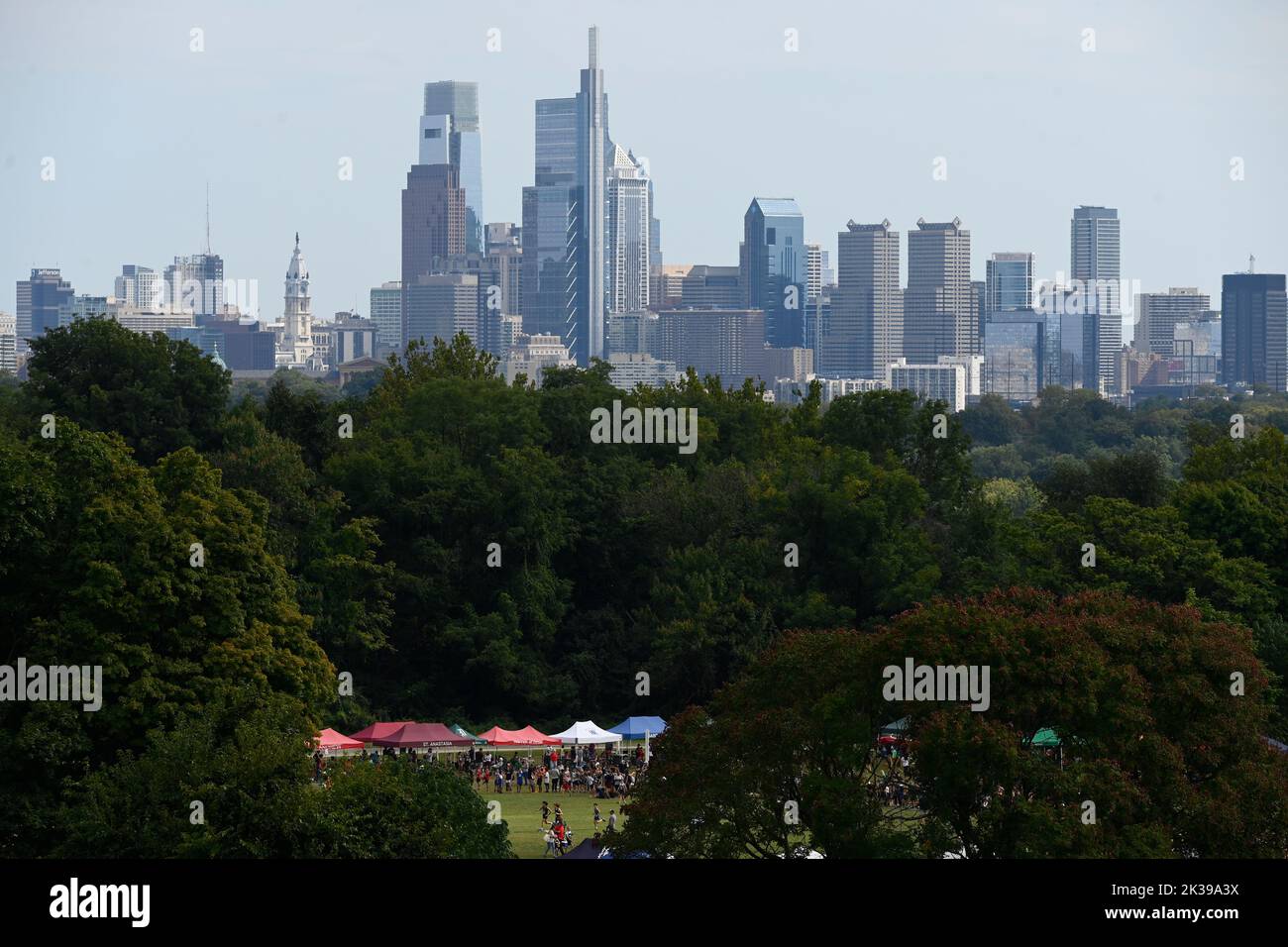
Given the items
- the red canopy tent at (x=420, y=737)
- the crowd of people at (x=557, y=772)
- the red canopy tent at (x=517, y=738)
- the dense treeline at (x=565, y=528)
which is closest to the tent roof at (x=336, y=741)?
the red canopy tent at (x=420, y=737)

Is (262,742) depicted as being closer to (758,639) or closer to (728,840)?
(728,840)

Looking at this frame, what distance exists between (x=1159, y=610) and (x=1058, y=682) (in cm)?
343

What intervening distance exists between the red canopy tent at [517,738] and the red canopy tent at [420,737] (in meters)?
1.22

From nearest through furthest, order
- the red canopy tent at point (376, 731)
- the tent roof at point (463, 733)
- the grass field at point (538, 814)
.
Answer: the grass field at point (538, 814), the red canopy tent at point (376, 731), the tent roof at point (463, 733)

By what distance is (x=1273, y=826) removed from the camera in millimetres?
21531

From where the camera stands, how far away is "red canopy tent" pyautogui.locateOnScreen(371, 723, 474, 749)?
39406mm

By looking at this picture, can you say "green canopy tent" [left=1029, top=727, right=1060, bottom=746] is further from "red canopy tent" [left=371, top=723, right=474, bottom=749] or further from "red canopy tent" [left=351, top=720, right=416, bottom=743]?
"red canopy tent" [left=351, top=720, right=416, bottom=743]

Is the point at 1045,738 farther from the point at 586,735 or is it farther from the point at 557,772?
the point at 586,735

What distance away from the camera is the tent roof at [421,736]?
3941 cm

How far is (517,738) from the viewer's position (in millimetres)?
41781

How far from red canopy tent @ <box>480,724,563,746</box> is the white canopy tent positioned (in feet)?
0.74

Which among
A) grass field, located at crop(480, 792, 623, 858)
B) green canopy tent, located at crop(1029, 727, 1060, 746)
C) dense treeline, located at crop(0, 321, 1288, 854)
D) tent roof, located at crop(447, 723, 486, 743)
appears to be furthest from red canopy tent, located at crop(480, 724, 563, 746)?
green canopy tent, located at crop(1029, 727, 1060, 746)

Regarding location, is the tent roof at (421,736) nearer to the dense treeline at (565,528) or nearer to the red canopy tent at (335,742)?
the red canopy tent at (335,742)

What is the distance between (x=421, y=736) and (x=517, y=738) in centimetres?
277
